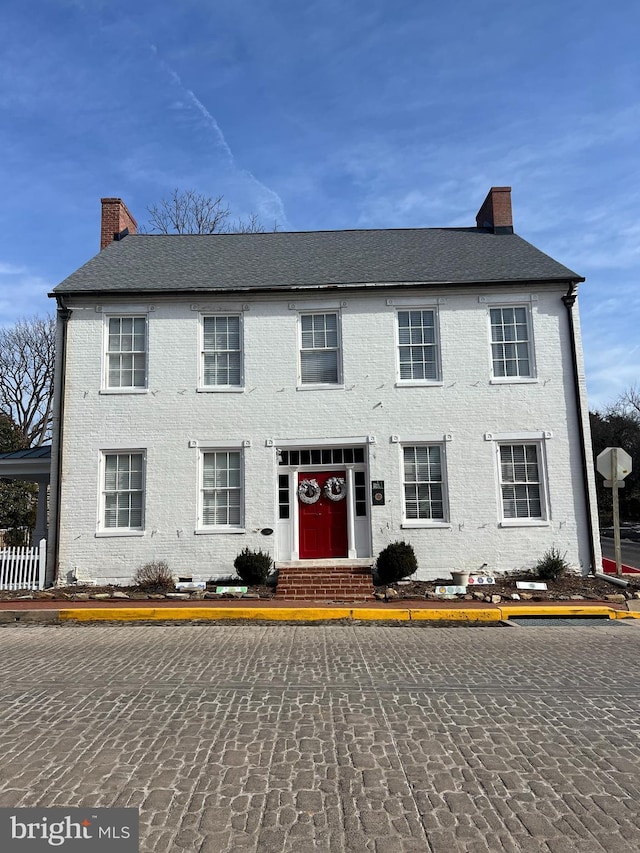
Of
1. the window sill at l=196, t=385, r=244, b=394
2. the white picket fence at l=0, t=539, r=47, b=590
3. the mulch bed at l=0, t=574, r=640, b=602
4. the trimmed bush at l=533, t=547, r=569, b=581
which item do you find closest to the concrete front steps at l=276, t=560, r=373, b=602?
the mulch bed at l=0, t=574, r=640, b=602

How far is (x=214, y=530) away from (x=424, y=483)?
204 inches

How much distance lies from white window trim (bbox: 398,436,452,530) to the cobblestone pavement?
232 inches

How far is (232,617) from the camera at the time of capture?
Answer: 11.2 m

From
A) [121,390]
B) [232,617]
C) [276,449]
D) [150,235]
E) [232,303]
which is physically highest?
[150,235]

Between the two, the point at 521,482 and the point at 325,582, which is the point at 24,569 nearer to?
the point at 325,582

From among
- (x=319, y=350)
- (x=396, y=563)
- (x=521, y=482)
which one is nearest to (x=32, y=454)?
(x=319, y=350)

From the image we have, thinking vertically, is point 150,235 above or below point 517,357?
above

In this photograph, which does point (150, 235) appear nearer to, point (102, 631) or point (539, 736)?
point (102, 631)

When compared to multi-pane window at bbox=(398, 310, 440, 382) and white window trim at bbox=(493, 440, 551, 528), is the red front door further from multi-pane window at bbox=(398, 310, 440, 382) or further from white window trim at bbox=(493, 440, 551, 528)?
white window trim at bbox=(493, 440, 551, 528)

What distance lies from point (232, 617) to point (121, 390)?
21.5 feet

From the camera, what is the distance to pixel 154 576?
543 inches

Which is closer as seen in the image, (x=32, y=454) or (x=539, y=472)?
(x=539, y=472)

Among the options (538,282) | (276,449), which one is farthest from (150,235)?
(538,282)

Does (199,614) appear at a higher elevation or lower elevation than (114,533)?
lower
